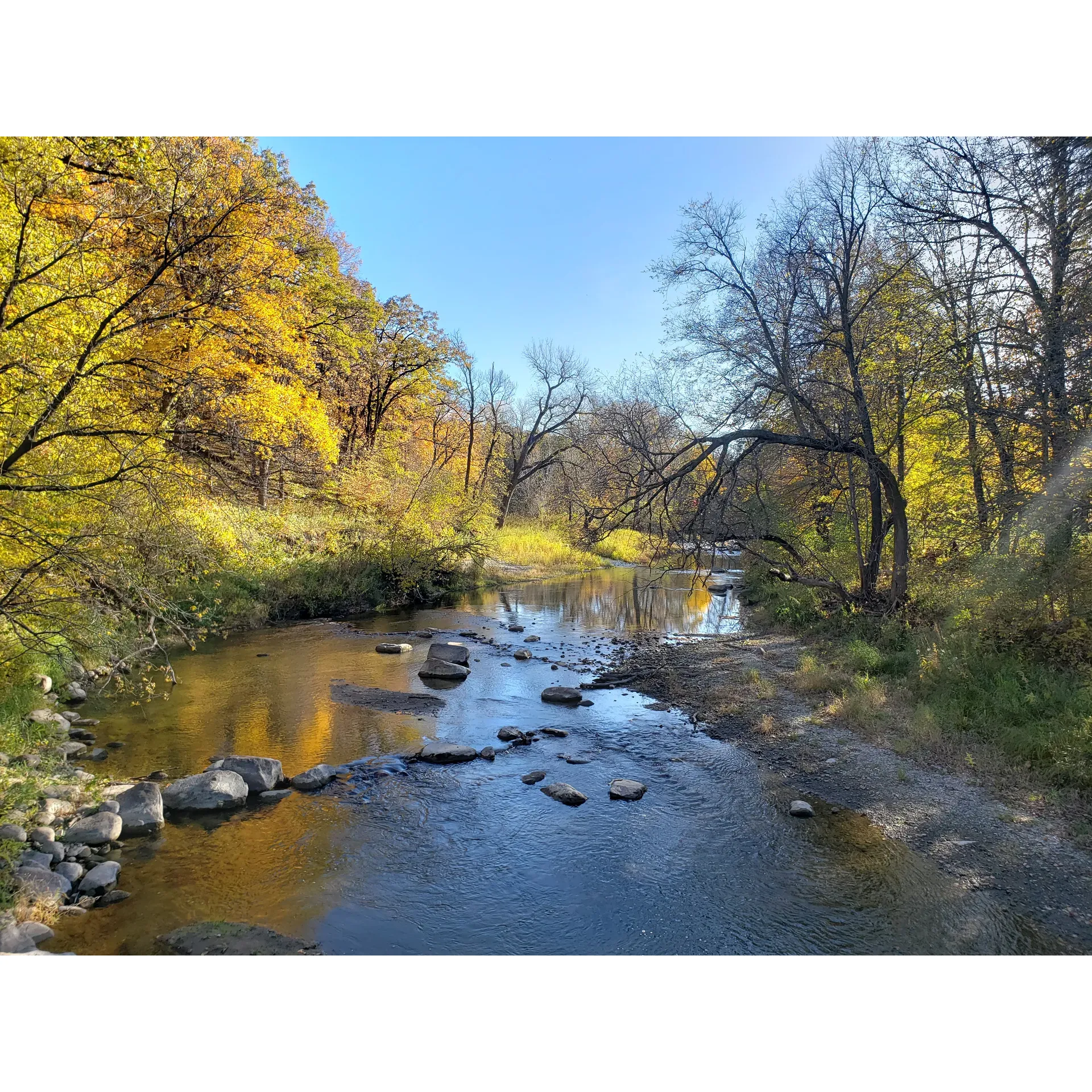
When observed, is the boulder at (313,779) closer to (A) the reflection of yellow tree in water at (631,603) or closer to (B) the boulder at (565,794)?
(B) the boulder at (565,794)

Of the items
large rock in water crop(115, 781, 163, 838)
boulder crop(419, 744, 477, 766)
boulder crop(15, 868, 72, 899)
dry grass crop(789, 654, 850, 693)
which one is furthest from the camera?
dry grass crop(789, 654, 850, 693)

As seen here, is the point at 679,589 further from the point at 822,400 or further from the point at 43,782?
the point at 43,782

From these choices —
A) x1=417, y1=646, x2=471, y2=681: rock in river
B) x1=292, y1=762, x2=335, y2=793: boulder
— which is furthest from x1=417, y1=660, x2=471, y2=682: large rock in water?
x1=292, y1=762, x2=335, y2=793: boulder

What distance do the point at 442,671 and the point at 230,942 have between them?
7369 mm

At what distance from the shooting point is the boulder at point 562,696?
10266 millimetres

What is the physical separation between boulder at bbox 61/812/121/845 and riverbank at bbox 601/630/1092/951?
6.87m

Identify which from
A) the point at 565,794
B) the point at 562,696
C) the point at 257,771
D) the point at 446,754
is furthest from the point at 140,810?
the point at 562,696

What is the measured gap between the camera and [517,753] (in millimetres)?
8172

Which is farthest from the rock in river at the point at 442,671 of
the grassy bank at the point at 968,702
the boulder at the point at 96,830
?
the boulder at the point at 96,830

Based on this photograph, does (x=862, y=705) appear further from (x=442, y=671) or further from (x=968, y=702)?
(x=442, y=671)

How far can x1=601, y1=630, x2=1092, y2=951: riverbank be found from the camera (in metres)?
5.02

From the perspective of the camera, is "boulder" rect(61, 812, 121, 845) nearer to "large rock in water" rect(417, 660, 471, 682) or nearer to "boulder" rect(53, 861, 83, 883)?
"boulder" rect(53, 861, 83, 883)

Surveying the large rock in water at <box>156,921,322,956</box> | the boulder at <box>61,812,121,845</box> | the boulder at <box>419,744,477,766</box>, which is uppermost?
the boulder at <box>61,812,121,845</box>
